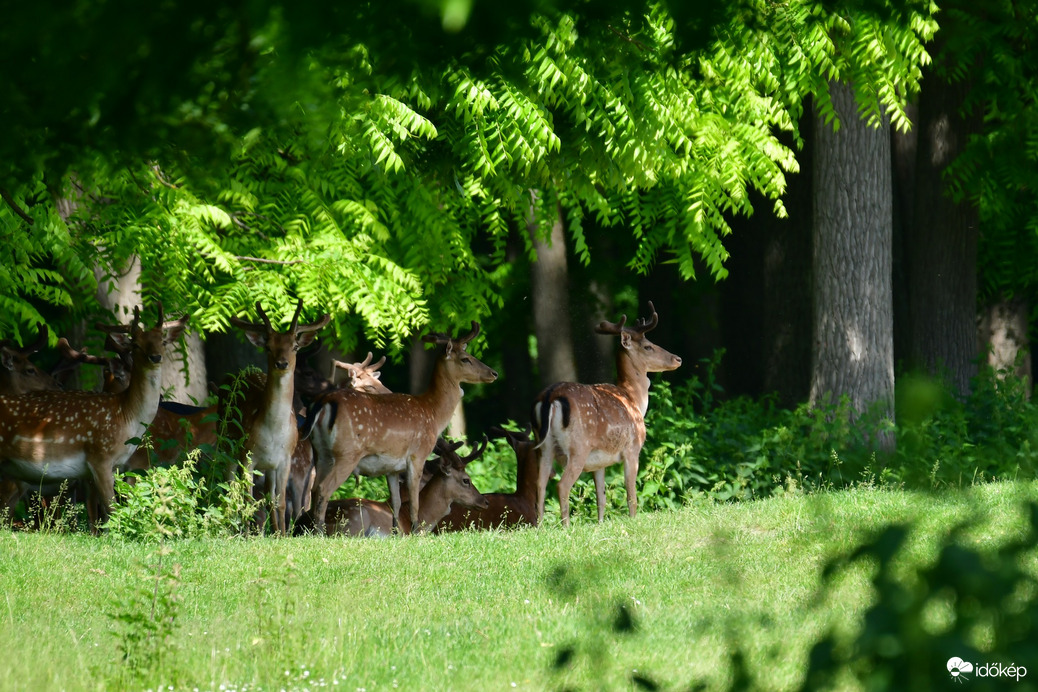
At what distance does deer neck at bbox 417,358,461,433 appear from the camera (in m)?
11.4

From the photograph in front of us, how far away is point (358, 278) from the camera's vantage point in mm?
11586

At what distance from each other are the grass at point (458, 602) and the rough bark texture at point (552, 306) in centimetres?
619

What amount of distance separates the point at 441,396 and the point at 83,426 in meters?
3.07

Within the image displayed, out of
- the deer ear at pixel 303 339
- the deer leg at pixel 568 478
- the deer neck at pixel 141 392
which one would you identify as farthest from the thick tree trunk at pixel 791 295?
the deer neck at pixel 141 392

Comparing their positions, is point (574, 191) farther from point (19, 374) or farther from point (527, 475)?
point (19, 374)

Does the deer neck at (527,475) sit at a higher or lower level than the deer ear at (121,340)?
lower

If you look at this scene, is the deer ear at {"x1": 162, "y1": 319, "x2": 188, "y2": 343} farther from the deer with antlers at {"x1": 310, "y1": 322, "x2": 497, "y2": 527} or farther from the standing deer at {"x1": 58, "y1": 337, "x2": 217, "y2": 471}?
the deer with antlers at {"x1": 310, "y1": 322, "x2": 497, "y2": 527}

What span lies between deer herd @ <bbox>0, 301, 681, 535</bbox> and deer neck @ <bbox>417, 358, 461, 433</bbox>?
0.5 inches

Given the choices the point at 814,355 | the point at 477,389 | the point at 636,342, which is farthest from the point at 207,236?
the point at 477,389

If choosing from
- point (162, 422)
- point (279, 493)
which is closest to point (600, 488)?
point (279, 493)

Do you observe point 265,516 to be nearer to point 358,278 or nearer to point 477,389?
point 358,278

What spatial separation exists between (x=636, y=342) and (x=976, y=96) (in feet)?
20.1

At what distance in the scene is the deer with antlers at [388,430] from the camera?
10.7 m

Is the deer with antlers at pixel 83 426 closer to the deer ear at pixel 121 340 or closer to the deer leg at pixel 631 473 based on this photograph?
the deer ear at pixel 121 340
